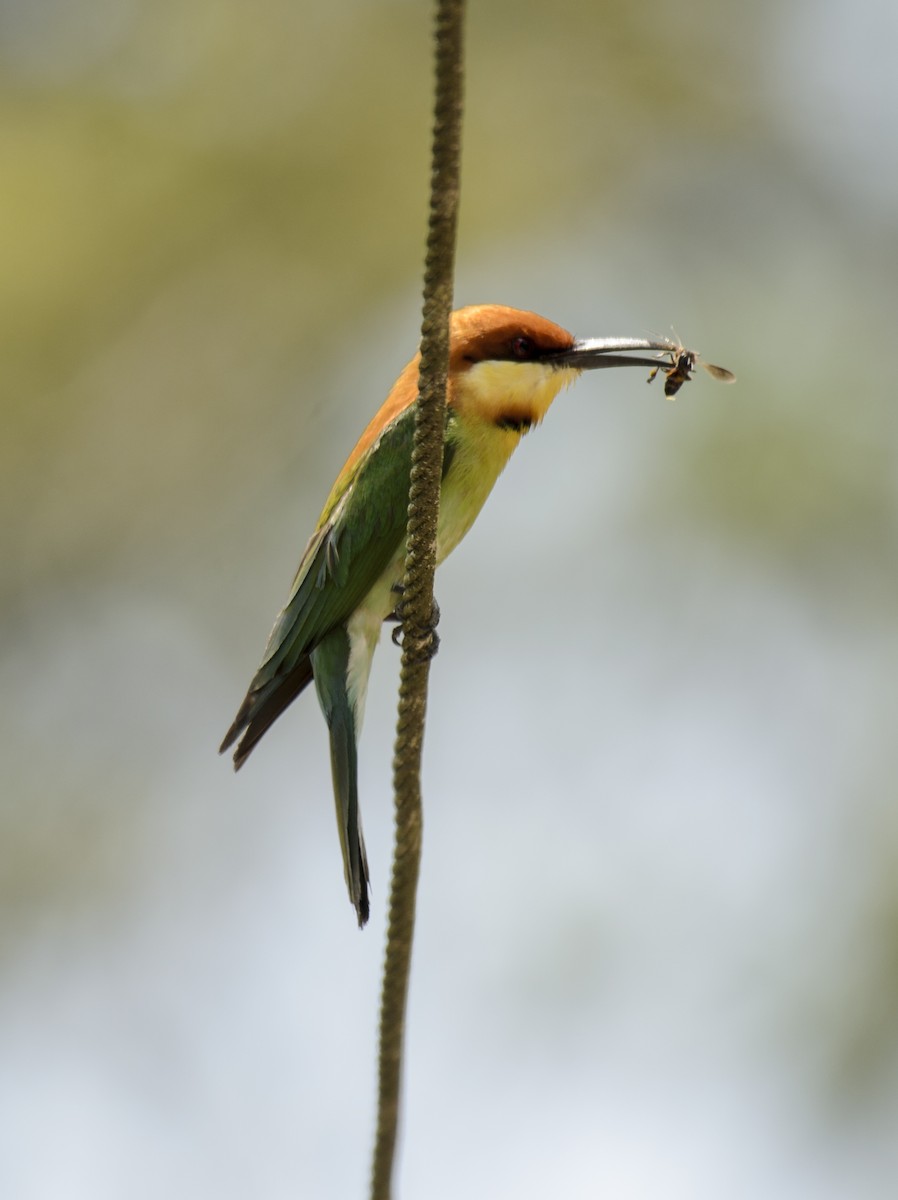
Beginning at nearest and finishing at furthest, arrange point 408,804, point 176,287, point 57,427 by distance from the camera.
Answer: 1. point 408,804
2. point 57,427
3. point 176,287

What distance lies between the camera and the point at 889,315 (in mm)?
7578

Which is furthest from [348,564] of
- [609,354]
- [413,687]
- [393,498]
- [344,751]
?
[413,687]

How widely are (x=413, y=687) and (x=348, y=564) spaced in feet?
3.27

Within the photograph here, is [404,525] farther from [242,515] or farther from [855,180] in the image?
[855,180]

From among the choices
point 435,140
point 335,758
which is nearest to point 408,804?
point 335,758

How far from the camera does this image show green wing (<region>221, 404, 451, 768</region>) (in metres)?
3.29

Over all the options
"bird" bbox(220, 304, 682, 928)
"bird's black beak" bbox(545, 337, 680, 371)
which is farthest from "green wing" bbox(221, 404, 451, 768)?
"bird's black beak" bbox(545, 337, 680, 371)

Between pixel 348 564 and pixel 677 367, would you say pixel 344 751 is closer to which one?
pixel 348 564

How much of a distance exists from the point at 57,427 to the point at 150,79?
71.2 inches

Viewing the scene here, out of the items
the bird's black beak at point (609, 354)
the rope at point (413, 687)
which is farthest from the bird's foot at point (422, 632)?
the bird's black beak at point (609, 354)

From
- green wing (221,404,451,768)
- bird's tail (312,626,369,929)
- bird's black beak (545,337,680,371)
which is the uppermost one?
bird's black beak (545,337,680,371)

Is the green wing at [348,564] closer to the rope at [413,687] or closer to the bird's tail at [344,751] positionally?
the bird's tail at [344,751]

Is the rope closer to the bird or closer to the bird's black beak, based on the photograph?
the bird

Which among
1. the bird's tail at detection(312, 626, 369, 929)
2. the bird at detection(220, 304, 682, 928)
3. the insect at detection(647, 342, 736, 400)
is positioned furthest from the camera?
the insect at detection(647, 342, 736, 400)
